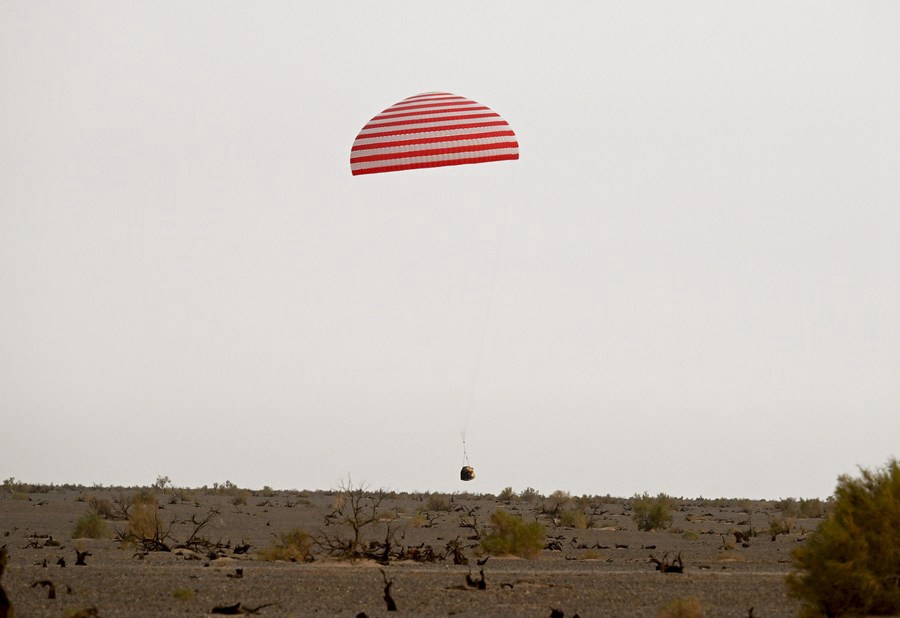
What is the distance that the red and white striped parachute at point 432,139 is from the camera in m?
26.2

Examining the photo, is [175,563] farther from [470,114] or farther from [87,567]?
[470,114]

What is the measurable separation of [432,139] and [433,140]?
5 cm

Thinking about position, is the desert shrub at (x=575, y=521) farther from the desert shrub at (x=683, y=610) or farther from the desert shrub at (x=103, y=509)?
the desert shrub at (x=683, y=610)

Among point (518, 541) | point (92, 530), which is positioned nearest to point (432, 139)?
point (518, 541)

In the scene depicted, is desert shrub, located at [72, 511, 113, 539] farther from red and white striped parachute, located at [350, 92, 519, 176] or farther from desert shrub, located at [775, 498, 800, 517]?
desert shrub, located at [775, 498, 800, 517]

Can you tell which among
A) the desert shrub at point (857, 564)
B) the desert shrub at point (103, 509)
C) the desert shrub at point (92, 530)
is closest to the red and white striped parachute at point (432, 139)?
the desert shrub at point (92, 530)

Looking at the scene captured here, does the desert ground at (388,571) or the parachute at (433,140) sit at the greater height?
the parachute at (433,140)

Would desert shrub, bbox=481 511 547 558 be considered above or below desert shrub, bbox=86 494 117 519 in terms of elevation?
below

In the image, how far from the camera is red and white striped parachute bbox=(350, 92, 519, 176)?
26.2 meters

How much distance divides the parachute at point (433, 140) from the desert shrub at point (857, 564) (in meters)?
11.5

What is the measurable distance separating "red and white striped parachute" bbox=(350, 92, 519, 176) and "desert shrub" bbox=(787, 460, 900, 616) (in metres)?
12.3

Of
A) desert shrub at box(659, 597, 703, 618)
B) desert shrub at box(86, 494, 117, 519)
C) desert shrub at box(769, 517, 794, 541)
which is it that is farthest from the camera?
desert shrub at box(86, 494, 117, 519)

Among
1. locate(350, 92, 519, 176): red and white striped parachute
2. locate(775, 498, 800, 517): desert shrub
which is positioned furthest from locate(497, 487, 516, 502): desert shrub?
Answer: locate(350, 92, 519, 176): red and white striped parachute

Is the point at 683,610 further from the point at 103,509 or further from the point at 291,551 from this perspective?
the point at 103,509
